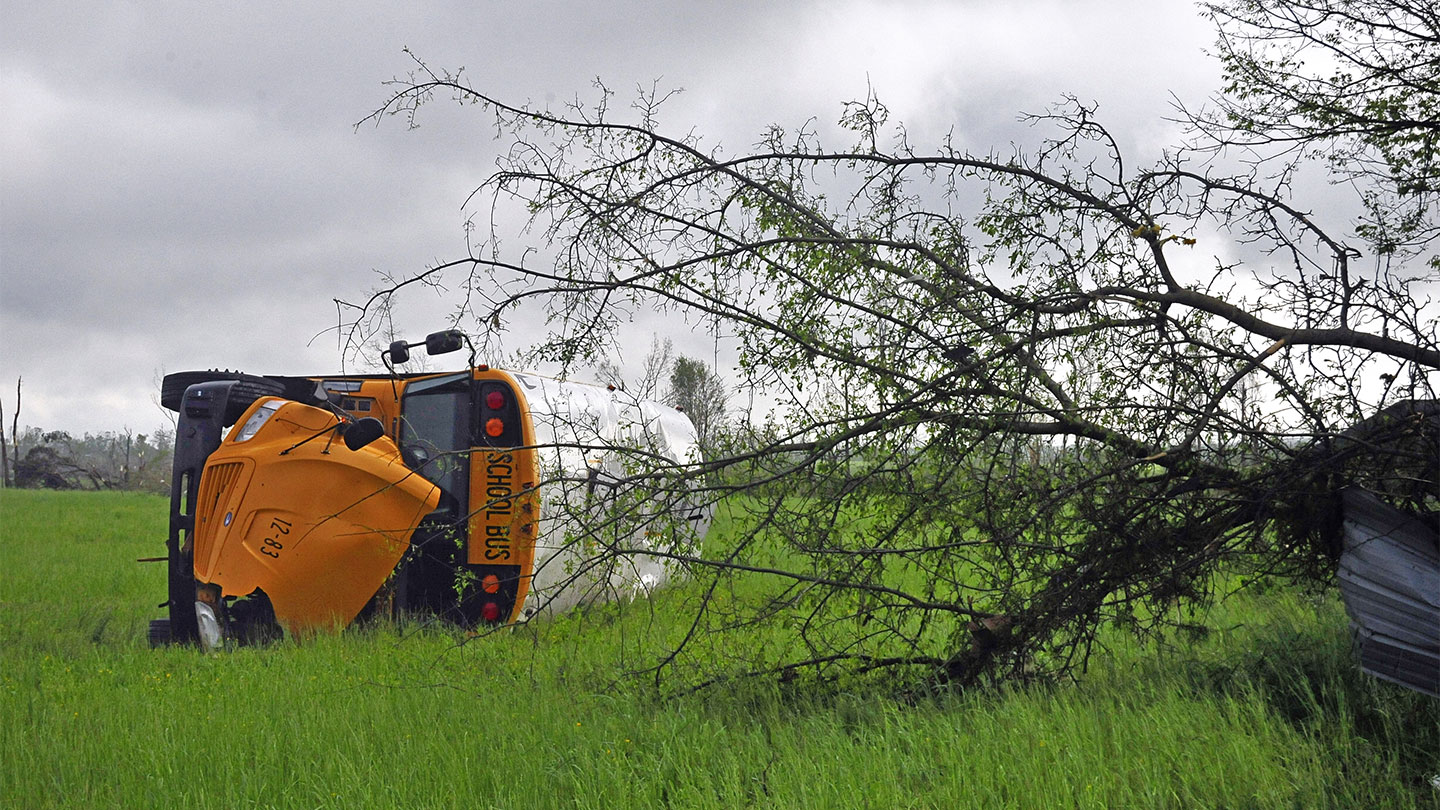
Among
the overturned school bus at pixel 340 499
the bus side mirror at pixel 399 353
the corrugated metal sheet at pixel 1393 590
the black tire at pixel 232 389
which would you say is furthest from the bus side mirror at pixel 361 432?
the corrugated metal sheet at pixel 1393 590

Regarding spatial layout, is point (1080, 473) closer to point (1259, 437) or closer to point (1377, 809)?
point (1259, 437)

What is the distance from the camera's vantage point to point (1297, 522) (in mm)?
5336

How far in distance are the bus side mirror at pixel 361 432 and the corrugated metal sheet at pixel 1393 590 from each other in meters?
6.03

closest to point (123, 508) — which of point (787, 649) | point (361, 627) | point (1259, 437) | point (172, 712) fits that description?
point (361, 627)

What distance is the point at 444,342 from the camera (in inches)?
261

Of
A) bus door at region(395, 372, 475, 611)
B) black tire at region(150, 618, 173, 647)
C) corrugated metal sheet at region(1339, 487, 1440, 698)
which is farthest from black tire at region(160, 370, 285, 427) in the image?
corrugated metal sheet at region(1339, 487, 1440, 698)

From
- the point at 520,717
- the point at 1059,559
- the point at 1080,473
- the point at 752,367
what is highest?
the point at 752,367

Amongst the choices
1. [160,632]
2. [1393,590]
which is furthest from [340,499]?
[1393,590]

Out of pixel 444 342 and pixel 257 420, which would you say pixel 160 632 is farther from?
pixel 444 342

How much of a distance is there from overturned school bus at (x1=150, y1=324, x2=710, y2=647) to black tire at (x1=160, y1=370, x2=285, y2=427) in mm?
12

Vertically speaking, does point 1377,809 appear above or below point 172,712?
below

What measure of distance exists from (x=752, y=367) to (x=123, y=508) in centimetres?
2826

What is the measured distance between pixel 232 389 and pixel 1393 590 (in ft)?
25.9

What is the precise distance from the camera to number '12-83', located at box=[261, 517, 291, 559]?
7750mm
